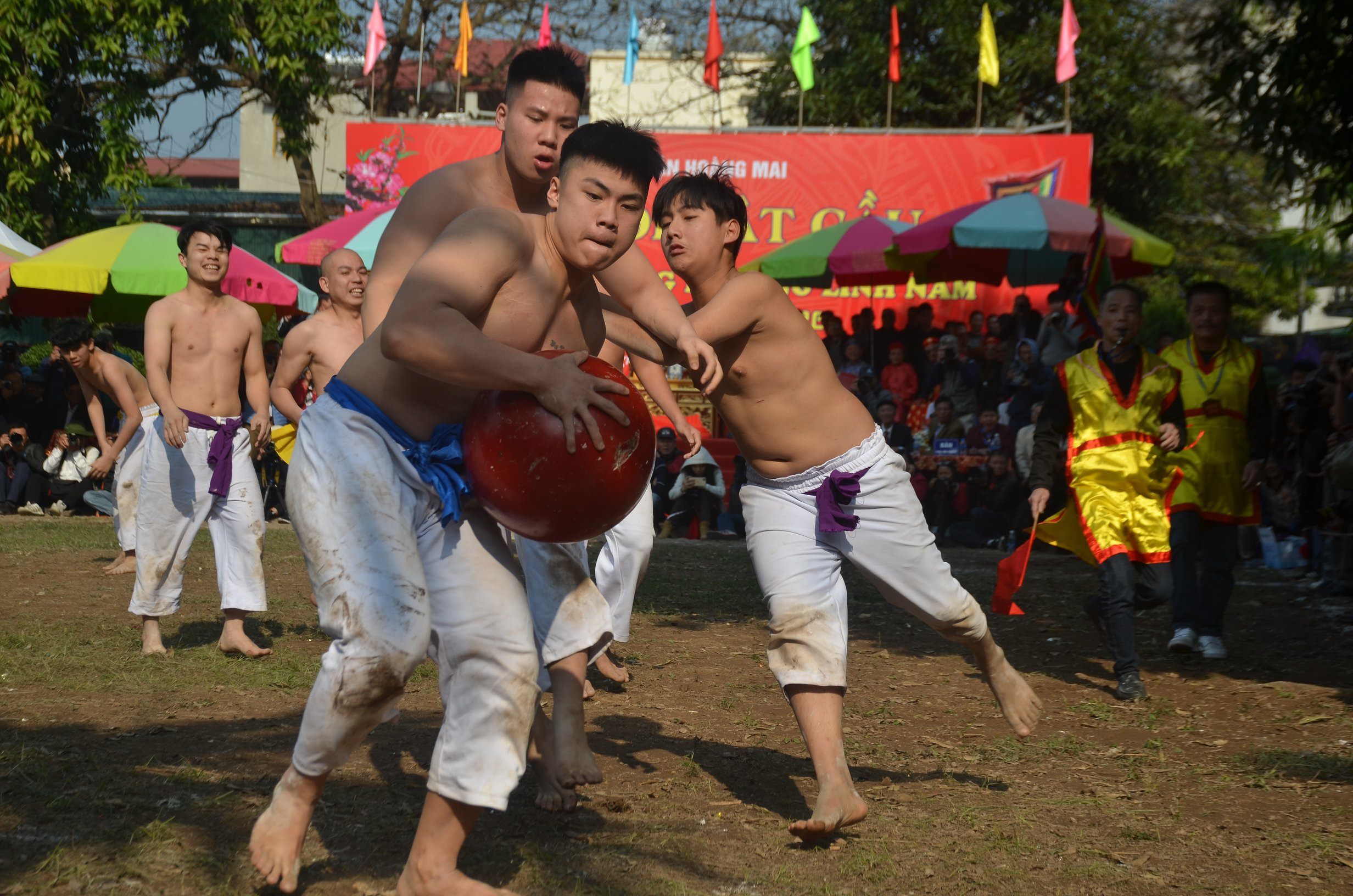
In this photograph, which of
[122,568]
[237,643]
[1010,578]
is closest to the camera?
[1010,578]

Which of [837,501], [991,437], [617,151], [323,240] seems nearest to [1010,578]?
[837,501]

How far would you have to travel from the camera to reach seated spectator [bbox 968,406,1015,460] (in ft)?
43.1

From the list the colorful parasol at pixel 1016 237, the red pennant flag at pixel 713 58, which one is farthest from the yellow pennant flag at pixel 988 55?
the colorful parasol at pixel 1016 237

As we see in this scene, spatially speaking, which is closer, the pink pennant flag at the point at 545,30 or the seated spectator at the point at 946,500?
the seated spectator at the point at 946,500

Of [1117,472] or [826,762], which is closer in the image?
[826,762]

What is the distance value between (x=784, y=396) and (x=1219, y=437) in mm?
3724

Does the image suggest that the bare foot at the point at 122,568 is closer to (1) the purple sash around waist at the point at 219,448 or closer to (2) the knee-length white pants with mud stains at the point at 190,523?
(2) the knee-length white pants with mud stains at the point at 190,523

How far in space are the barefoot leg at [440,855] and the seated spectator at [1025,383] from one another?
1025cm

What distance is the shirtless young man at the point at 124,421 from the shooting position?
8.09 meters

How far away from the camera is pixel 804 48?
21375 mm

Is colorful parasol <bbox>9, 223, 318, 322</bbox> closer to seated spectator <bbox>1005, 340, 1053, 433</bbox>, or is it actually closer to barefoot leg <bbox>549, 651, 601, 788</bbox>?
seated spectator <bbox>1005, 340, 1053, 433</bbox>

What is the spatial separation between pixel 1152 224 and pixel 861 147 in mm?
11341

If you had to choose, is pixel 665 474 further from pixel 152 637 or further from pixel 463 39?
pixel 463 39

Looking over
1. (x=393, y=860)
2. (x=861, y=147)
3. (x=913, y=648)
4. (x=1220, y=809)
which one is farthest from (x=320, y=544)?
(x=861, y=147)
